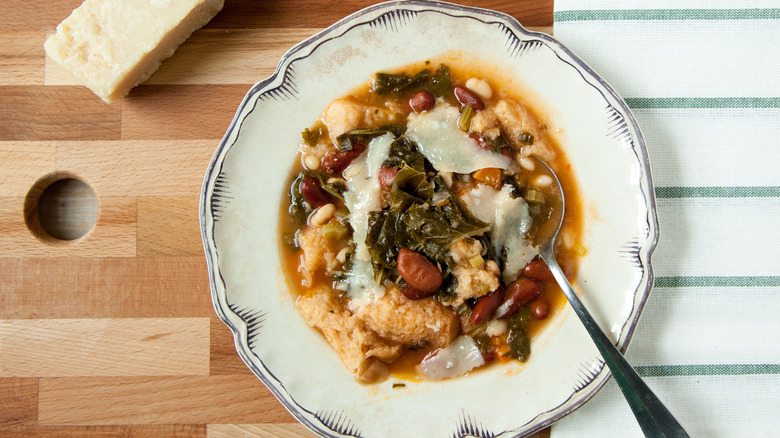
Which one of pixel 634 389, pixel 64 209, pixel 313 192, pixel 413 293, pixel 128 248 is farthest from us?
pixel 64 209

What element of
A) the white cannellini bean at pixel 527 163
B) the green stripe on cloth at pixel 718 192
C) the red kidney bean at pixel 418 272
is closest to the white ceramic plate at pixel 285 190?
the white cannellini bean at pixel 527 163

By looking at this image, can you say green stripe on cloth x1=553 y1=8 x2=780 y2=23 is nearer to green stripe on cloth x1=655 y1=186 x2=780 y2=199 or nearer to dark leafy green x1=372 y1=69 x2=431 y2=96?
dark leafy green x1=372 y1=69 x2=431 y2=96

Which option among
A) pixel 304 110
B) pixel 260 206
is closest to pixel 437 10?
pixel 304 110

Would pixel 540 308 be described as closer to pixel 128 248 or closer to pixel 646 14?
pixel 646 14

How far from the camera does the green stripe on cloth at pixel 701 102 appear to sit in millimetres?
3748

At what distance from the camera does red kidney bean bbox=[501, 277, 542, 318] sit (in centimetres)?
360

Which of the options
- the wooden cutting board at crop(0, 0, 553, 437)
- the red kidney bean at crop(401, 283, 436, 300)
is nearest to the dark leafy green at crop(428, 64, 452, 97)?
the wooden cutting board at crop(0, 0, 553, 437)

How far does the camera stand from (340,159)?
11.9 ft

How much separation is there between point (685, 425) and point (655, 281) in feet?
3.44

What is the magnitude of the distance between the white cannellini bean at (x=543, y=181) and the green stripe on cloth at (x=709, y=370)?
146cm

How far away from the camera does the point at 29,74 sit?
388 centimetres

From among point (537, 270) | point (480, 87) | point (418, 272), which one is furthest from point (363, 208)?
point (537, 270)

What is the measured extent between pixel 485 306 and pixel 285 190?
1598mm

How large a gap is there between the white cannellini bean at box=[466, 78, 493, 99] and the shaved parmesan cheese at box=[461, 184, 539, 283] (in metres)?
0.66
